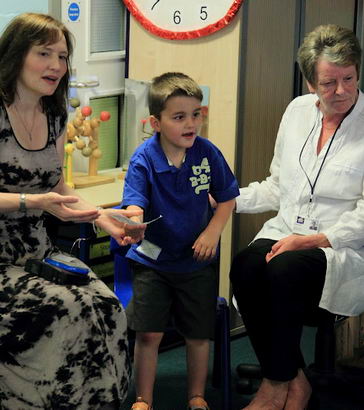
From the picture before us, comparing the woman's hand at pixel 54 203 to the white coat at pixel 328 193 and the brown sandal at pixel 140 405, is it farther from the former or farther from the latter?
the white coat at pixel 328 193

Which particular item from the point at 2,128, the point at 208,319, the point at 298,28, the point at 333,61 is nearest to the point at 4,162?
the point at 2,128

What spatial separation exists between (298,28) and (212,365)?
55.8 inches

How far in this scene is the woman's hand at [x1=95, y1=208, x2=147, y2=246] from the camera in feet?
8.66

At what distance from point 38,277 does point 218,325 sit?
0.79 m

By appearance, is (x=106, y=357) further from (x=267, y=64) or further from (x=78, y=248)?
(x=267, y=64)

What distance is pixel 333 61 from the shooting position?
2.87 meters

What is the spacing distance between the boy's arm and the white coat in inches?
9.0

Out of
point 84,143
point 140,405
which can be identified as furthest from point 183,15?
point 140,405

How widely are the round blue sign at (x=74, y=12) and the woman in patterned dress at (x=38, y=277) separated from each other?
3.45 feet

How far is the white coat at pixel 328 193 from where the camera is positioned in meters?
2.83

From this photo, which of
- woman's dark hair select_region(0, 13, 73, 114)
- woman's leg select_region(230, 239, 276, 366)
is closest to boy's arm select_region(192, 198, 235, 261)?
woman's leg select_region(230, 239, 276, 366)

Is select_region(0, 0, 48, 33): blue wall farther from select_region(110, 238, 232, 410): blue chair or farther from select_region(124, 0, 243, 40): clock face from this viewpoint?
select_region(110, 238, 232, 410): blue chair

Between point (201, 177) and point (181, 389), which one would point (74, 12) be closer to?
point (201, 177)

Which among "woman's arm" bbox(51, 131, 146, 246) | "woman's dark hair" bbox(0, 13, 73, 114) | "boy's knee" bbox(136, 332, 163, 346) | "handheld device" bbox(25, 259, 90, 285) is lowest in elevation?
"boy's knee" bbox(136, 332, 163, 346)
